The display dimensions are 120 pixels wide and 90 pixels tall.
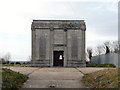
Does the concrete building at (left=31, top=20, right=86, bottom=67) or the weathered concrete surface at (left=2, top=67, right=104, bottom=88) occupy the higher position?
the concrete building at (left=31, top=20, right=86, bottom=67)

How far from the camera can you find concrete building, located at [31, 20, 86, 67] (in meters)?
27.1

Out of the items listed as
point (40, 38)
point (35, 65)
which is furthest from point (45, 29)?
point (35, 65)

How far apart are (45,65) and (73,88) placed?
61.1 ft

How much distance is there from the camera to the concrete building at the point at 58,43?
27.1 metres

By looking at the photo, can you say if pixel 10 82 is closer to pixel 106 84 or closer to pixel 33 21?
pixel 106 84

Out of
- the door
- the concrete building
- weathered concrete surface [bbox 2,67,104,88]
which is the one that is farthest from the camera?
the door

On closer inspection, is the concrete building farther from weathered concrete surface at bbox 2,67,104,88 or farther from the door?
weathered concrete surface at bbox 2,67,104,88

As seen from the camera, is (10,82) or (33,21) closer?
(10,82)

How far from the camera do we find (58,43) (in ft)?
89.4

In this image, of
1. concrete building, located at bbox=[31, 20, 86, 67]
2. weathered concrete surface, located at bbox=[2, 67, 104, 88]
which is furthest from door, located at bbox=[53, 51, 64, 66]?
weathered concrete surface, located at bbox=[2, 67, 104, 88]

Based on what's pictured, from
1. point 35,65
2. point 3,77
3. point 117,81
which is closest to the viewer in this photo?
point 117,81

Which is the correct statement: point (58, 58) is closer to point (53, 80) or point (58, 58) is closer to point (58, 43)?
point (58, 43)

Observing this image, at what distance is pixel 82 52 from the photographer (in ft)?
89.3

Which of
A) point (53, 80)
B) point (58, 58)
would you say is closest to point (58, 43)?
point (58, 58)
